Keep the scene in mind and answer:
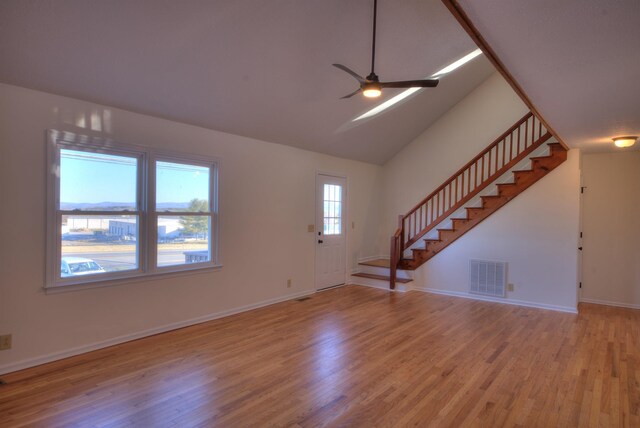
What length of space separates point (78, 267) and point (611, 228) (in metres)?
7.38

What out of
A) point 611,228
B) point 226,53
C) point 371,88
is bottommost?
point 611,228

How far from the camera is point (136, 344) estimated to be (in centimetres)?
376

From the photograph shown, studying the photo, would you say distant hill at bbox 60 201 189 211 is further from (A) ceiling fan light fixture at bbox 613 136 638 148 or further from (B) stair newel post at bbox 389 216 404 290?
(A) ceiling fan light fixture at bbox 613 136 638 148

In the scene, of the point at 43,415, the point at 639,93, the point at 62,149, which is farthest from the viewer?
the point at 62,149

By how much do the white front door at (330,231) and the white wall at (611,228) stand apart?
4.05 metres

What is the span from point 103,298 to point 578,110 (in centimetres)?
511

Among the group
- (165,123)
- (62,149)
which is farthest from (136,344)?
(165,123)

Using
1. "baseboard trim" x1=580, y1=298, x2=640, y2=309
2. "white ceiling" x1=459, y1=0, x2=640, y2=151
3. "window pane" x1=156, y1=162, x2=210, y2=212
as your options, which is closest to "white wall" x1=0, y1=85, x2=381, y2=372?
"window pane" x1=156, y1=162, x2=210, y2=212

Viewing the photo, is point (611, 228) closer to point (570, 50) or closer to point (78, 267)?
point (570, 50)

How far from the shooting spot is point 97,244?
144 inches

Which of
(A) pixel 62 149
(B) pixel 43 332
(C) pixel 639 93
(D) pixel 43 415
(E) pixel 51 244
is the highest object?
(C) pixel 639 93

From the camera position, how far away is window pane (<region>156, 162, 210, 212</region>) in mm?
4176

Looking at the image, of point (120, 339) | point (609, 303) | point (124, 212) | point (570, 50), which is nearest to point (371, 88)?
point (570, 50)

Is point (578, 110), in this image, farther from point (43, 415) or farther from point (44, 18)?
point (43, 415)
